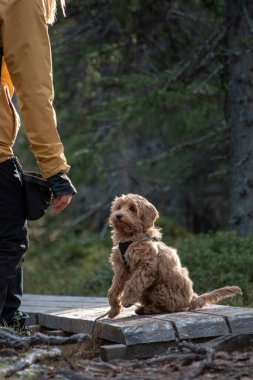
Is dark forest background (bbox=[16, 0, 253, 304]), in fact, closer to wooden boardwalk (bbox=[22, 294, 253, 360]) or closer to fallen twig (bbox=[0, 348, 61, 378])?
wooden boardwalk (bbox=[22, 294, 253, 360])

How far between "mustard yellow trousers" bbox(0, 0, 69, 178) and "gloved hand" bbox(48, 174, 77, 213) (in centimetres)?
4

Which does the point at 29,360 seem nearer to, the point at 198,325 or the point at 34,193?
the point at 34,193

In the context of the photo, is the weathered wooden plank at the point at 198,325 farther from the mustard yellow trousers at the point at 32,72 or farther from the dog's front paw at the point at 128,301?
the mustard yellow trousers at the point at 32,72

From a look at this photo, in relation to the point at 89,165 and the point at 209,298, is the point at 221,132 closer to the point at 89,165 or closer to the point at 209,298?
the point at 89,165

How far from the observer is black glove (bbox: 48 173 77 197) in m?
5.58

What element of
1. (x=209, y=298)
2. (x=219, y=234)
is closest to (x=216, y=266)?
(x=219, y=234)

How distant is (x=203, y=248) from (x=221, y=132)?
12.5 feet

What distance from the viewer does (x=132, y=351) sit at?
6141 millimetres

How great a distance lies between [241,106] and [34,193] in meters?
7.96

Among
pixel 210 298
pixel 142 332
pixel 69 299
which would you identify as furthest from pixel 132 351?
pixel 69 299

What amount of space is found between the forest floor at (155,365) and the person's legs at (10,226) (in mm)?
538

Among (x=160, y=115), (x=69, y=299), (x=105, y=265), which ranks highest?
(x=160, y=115)

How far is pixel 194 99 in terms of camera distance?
14.5m

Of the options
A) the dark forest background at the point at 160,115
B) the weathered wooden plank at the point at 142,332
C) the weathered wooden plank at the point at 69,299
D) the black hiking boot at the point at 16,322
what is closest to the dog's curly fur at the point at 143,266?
the weathered wooden plank at the point at 142,332
